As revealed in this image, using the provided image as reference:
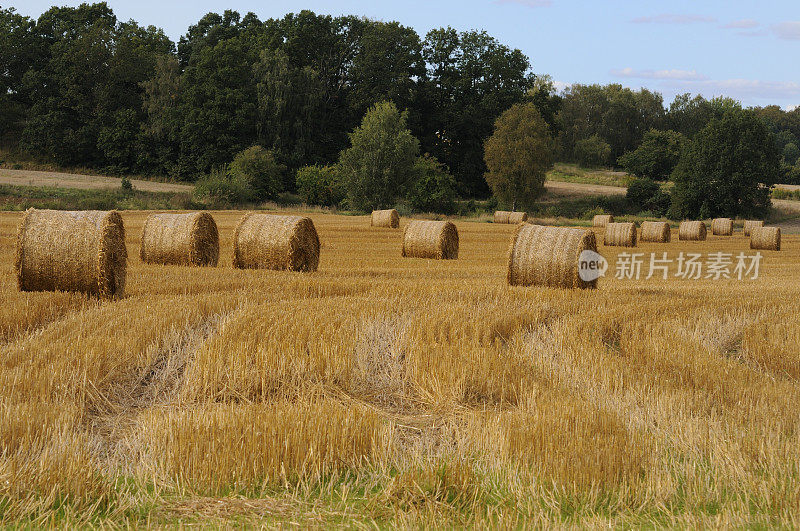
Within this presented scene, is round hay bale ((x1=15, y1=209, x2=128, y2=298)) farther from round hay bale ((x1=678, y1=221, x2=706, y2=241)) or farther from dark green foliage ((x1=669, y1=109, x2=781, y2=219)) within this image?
dark green foliage ((x1=669, y1=109, x2=781, y2=219))

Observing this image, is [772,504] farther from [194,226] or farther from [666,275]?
[666,275]

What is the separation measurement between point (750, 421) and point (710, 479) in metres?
1.17

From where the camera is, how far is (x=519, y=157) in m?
61.3

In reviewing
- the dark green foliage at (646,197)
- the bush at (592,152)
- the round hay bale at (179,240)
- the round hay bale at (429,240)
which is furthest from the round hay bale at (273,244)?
the bush at (592,152)

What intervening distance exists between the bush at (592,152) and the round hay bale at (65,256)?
→ 94400 millimetres

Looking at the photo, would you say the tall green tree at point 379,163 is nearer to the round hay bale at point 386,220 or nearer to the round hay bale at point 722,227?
the round hay bale at point 386,220

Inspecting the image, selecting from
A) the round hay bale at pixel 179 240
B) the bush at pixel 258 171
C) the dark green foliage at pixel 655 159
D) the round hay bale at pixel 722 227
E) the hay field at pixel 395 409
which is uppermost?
the dark green foliage at pixel 655 159

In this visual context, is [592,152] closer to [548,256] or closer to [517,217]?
[517,217]

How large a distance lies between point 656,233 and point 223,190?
27496 millimetres

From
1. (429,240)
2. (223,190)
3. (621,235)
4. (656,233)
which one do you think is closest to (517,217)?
(656,233)

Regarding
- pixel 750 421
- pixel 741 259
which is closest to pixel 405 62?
pixel 741 259

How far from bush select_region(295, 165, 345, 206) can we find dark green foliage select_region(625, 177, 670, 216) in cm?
2864

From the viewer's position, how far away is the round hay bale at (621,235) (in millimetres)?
29688

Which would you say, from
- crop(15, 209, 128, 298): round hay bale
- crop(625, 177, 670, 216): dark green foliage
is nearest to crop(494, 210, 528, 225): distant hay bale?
crop(625, 177, 670, 216): dark green foliage
